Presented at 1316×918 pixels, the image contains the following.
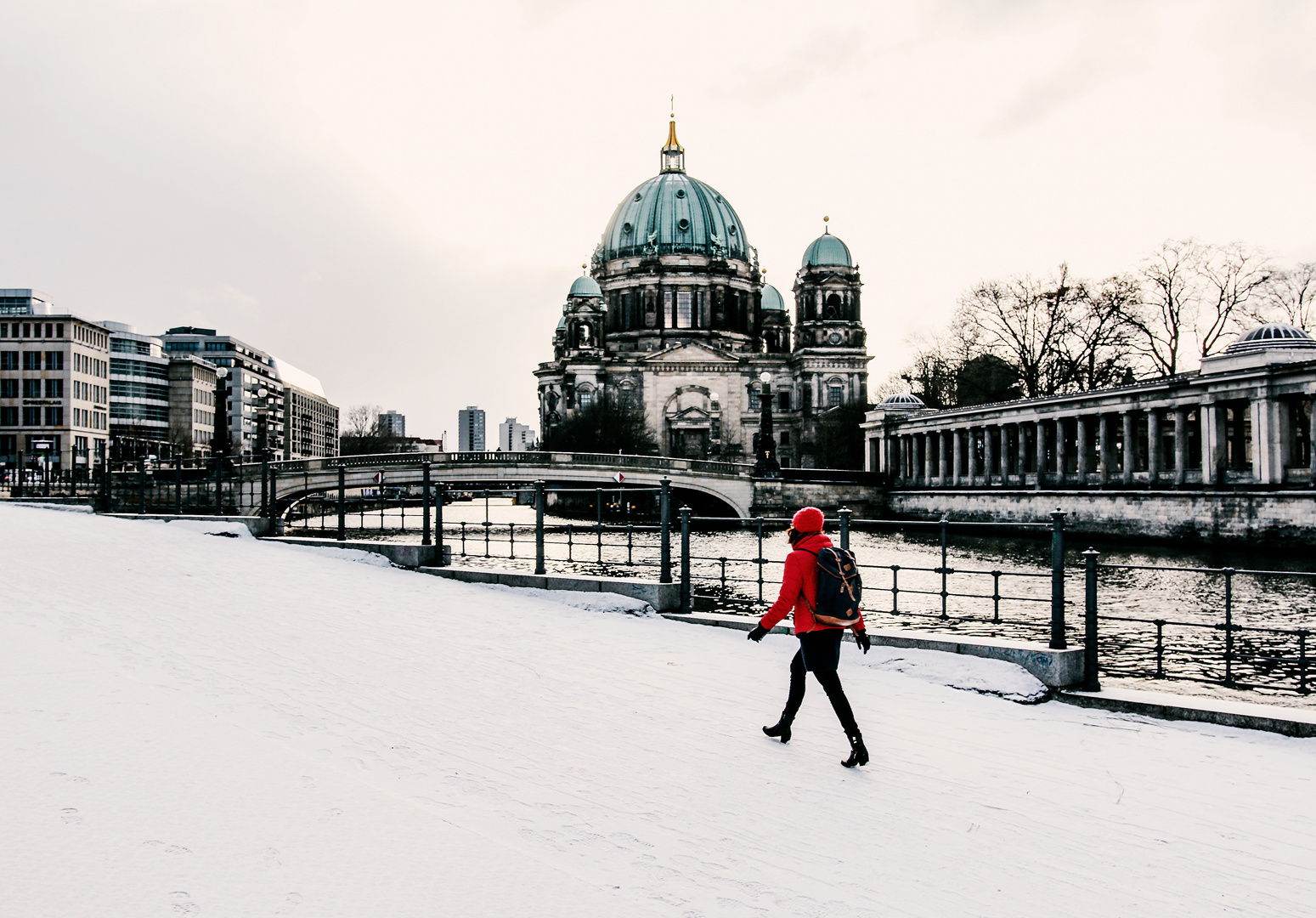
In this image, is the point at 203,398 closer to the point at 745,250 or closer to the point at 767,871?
the point at 745,250

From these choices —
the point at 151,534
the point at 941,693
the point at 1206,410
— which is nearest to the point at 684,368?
the point at 1206,410

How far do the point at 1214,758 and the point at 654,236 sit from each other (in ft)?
311

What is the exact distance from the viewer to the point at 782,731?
262 inches

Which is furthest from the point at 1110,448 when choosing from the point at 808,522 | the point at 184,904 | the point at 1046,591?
the point at 184,904

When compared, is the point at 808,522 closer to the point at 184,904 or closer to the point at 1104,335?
the point at 184,904

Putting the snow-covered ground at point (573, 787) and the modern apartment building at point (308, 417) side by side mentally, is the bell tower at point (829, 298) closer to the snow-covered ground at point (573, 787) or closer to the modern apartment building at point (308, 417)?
the modern apartment building at point (308, 417)

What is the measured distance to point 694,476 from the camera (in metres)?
50.1

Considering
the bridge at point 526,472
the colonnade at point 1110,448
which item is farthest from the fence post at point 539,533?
the colonnade at point 1110,448

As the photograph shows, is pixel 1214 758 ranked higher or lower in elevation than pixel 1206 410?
lower

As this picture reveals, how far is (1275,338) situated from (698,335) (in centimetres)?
6484

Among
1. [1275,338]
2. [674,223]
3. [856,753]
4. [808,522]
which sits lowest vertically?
[856,753]

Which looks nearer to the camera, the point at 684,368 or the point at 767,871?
the point at 767,871

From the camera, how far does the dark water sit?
12.5 m

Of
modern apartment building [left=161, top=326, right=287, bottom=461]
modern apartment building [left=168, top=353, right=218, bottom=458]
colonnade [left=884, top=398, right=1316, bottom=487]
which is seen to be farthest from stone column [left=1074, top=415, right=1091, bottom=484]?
modern apartment building [left=161, top=326, right=287, bottom=461]
